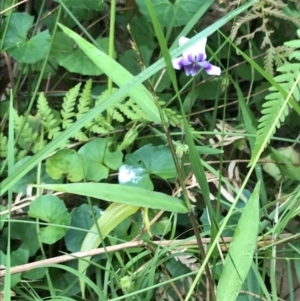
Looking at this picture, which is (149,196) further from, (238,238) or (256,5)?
(256,5)

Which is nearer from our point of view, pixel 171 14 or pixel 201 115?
pixel 171 14

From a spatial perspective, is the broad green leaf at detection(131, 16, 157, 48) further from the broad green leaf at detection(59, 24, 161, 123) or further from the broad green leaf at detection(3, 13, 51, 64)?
the broad green leaf at detection(59, 24, 161, 123)

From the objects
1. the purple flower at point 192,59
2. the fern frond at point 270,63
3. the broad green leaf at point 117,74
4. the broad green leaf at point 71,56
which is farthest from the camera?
the broad green leaf at point 71,56

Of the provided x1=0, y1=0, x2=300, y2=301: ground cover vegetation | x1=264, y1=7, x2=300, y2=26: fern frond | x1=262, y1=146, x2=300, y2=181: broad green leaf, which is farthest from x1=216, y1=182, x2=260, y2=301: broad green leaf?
x1=264, y1=7, x2=300, y2=26: fern frond

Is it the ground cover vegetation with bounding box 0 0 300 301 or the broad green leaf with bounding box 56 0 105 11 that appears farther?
the broad green leaf with bounding box 56 0 105 11

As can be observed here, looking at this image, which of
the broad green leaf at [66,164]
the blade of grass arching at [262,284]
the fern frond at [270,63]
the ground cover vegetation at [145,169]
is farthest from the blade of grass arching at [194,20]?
the blade of grass arching at [262,284]

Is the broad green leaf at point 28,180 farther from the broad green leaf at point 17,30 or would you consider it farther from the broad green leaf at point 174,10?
the broad green leaf at point 174,10

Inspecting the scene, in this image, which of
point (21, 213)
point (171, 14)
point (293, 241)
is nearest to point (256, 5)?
point (171, 14)
